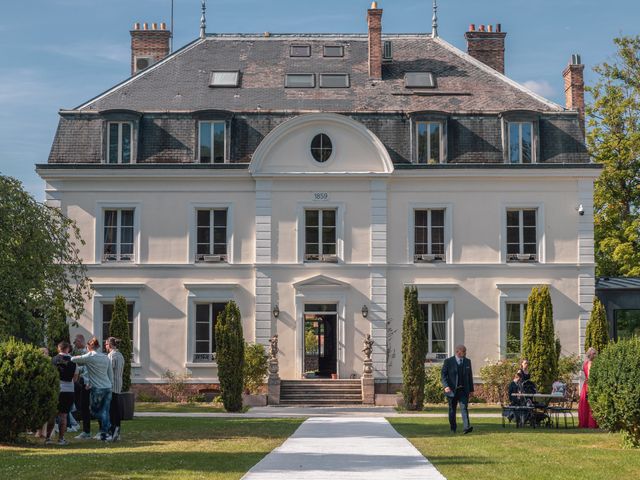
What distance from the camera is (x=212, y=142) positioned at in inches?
1242

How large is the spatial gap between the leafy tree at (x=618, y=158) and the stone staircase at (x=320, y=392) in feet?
44.4

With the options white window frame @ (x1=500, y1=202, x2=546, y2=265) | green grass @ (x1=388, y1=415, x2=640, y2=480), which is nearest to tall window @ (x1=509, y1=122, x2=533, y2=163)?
white window frame @ (x1=500, y1=202, x2=546, y2=265)

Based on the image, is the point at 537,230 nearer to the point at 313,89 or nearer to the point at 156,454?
the point at 313,89

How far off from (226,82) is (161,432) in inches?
672

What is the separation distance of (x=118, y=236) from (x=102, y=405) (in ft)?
48.0

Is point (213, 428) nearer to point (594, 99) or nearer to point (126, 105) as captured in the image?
point (126, 105)

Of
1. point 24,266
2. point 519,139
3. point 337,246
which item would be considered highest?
point 519,139

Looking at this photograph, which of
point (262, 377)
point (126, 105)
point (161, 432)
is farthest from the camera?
point (126, 105)

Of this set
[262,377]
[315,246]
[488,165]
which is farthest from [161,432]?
[488,165]

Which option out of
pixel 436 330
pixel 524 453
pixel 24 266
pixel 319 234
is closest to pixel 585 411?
pixel 524 453

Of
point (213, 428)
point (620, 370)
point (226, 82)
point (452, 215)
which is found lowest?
point (213, 428)

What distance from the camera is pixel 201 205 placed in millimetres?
31391

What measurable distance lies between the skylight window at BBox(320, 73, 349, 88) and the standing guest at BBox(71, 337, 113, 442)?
17.8 metres

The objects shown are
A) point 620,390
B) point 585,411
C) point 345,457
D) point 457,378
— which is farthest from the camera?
point 585,411
